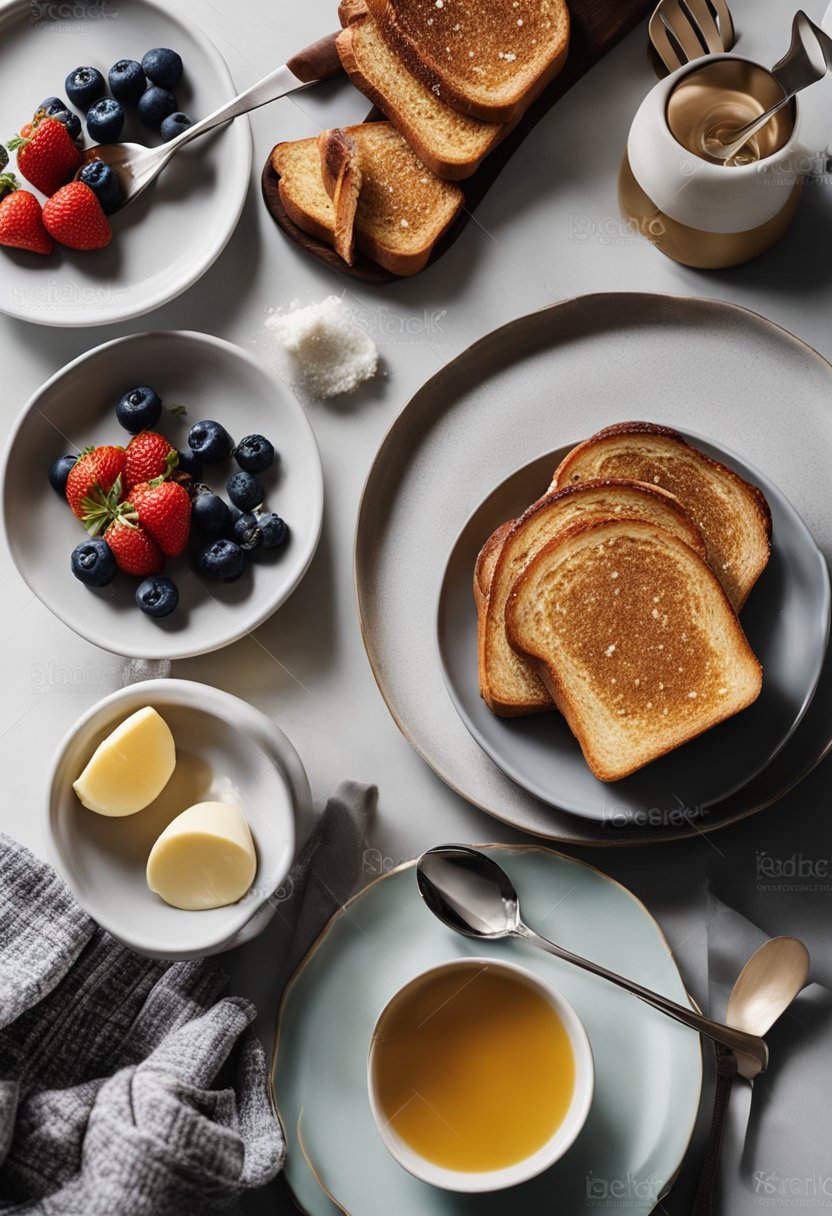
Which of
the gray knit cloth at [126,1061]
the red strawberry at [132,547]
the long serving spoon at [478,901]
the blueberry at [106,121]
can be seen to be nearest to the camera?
the gray knit cloth at [126,1061]

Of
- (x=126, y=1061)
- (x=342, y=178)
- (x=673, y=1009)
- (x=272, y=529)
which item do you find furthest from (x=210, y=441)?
(x=673, y=1009)

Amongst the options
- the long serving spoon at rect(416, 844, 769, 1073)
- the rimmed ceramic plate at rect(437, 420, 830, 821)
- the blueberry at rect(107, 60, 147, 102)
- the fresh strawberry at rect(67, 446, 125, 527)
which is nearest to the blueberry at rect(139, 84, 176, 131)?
the blueberry at rect(107, 60, 147, 102)

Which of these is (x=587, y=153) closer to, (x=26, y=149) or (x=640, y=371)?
(x=640, y=371)

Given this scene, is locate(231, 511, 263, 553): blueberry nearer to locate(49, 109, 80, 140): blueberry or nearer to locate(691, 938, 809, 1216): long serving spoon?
locate(49, 109, 80, 140): blueberry

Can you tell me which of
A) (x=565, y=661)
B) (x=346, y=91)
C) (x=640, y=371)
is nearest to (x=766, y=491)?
(x=640, y=371)

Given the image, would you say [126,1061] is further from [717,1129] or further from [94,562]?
[717,1129]

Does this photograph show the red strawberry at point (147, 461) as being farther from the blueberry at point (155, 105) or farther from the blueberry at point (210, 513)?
the blueberry at point (155, 105)

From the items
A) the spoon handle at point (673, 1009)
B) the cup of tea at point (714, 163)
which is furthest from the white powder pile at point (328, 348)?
the spoon handle at point (673, 1009)
